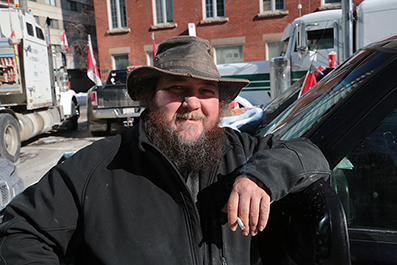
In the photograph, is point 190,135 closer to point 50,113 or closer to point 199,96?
point 199,96

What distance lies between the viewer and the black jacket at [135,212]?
136 cm

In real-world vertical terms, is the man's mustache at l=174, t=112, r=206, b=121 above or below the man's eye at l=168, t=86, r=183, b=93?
below

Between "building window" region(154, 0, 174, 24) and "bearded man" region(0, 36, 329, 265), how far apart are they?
62.3ft

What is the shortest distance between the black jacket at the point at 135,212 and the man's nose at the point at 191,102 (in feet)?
1.11

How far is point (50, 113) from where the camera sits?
9.69m

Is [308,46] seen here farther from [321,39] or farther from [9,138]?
[9,138]

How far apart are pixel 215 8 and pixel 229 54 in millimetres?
2494

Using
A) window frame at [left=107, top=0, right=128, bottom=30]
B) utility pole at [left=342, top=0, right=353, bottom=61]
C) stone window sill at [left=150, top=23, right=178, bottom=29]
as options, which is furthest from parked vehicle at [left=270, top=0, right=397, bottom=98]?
window frame at [left=107, top=0, right=128, bottom=30]

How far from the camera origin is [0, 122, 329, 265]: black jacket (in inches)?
53.5

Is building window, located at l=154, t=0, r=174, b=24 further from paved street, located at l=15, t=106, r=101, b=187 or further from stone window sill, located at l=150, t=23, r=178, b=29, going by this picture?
paved street, located at l=15, t=106, r=101, b=187

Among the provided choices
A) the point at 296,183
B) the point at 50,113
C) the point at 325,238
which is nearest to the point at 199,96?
the point at 296,183

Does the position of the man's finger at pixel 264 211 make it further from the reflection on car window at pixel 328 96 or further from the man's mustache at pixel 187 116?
the man's mustache at pixel 187 116

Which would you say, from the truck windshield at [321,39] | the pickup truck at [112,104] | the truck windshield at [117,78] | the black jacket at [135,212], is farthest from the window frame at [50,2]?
the black jacket at [135,212]

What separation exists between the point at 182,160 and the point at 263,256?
55 cm
